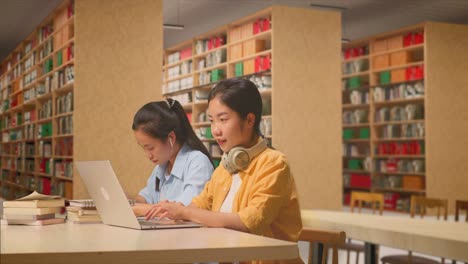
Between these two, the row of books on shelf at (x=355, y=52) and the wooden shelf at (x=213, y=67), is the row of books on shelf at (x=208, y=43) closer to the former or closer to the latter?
the wooden shelf at (x=213, y=67)

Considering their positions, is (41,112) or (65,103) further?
(41,112)

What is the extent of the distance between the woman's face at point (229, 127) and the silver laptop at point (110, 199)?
0.32 meters

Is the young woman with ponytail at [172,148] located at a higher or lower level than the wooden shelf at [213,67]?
lower

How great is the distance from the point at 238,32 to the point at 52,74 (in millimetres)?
2718

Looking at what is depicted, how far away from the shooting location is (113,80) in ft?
24.8

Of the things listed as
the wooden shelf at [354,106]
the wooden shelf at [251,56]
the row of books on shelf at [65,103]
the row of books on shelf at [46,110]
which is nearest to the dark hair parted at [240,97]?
the row of books on shelf at [65,103]

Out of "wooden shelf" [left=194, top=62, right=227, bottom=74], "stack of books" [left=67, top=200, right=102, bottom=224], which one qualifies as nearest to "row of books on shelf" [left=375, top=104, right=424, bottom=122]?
"wooden shelf" [left=194, top=62, right=227, bottom=74]

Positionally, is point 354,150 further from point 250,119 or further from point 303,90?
point 250,119

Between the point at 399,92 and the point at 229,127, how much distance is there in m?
9.22

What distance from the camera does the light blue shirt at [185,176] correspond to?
9.19ft

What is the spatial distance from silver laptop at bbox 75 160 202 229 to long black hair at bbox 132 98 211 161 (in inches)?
21.3

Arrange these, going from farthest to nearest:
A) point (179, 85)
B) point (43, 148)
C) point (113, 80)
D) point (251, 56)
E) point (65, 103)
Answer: point (179, 85) < point (43, 148) < point (251, 56) < point (65, 103) < point (113, 80)

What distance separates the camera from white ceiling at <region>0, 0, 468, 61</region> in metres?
10.8

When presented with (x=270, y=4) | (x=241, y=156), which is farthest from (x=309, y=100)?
(x=241, y=156)
